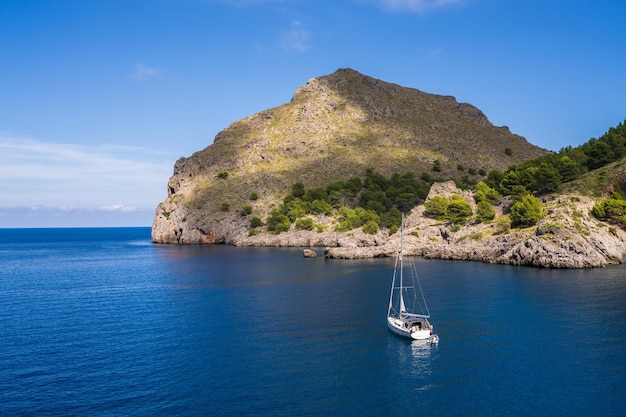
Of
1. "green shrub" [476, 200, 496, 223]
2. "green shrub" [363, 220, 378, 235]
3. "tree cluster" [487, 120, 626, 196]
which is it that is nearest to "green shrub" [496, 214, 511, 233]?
"green shrub" [476, 200, 496, 223]

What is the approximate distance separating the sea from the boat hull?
0.78 meters

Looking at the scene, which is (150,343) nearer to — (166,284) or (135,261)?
(166,284)

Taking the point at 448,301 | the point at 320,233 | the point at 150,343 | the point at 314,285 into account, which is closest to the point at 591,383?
the point at 448,301

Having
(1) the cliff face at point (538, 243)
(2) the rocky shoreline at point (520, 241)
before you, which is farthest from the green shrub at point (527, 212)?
(2) the rocky shoreline at point (520, 241)

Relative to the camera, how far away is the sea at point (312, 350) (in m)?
37.3

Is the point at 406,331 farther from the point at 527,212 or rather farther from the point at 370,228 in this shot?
the point at 370,228

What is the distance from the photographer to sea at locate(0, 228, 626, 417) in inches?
1470

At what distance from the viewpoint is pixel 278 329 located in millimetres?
57500

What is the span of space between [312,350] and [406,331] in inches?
435

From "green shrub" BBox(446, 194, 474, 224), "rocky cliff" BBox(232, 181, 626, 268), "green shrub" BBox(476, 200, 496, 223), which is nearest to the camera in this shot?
"rocky cliff" BBox(232, 181, 626, 268)

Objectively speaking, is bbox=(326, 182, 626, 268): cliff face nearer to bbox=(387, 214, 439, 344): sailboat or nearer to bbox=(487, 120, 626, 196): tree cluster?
bbox=(487, 120, 626, 196): tree cluster

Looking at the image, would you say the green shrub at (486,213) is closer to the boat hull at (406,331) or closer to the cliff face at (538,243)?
the cliff face at (538,243)

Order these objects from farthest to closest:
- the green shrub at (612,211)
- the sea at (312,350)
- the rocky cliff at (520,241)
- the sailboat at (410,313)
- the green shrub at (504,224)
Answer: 1. the green shrub at (504,224)
2. the green shrub at (612,211)
3. the rocky cliff at (520,241)
4. the sailboat at (410,313)
5. the sea at (312,350)

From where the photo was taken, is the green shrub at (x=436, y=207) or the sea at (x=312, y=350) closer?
the sea at (x=312, y=350)
